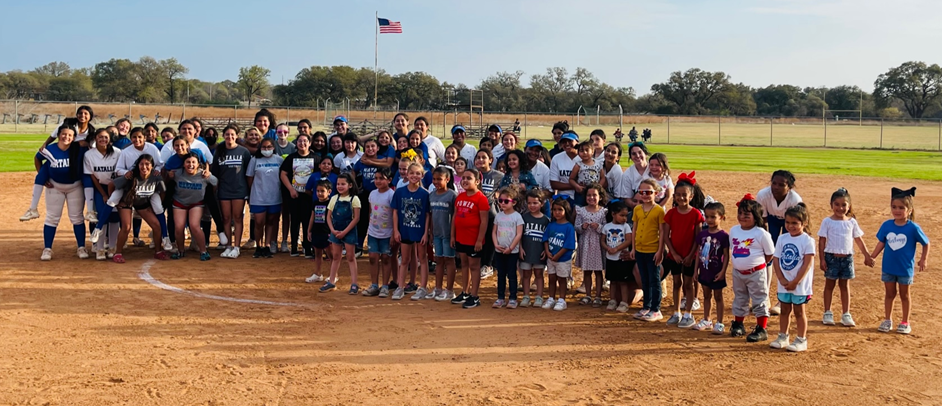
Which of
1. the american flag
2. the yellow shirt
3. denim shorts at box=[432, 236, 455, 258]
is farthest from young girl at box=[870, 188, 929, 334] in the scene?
the american flag

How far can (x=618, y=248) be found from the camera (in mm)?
7633

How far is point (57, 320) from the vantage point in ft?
23.3

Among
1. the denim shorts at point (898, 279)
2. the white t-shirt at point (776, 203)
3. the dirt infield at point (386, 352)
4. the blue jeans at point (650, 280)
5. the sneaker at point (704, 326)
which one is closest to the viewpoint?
the dirt infield at point (386, 352)

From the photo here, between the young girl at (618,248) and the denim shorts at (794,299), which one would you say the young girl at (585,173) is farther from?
the denim shorts at (794,299)

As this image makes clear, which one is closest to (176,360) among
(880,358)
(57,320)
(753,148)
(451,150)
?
(57,320)

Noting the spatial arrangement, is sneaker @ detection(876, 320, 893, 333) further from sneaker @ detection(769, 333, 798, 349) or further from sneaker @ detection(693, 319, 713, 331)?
sneaker @ detection(693, 319, 713, 331)

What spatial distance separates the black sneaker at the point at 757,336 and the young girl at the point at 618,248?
1.43 meters

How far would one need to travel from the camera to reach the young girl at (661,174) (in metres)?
7.67

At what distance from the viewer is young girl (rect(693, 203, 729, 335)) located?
6828mm

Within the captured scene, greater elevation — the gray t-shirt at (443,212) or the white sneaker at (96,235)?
the gray t-shirt at (443,212)

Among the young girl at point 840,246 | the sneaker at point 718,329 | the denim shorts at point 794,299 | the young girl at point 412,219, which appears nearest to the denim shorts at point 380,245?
the young girl at point 412,219

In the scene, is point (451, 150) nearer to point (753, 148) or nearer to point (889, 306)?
point (889, 306)

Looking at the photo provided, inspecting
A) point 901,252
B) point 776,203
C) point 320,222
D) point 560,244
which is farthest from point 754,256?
point 320,222

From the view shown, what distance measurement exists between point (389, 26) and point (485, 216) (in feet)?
111
